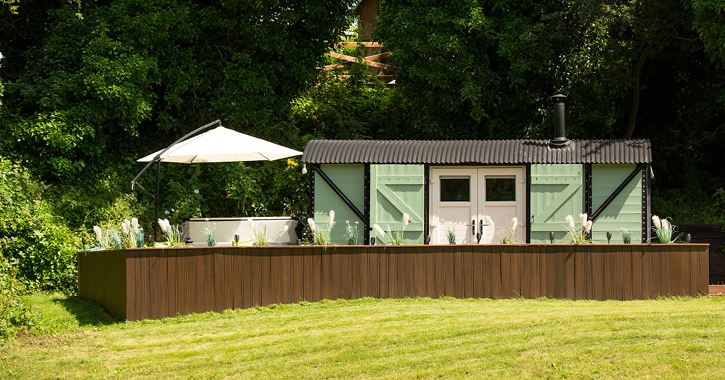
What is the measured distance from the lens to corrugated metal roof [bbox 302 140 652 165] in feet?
39.9

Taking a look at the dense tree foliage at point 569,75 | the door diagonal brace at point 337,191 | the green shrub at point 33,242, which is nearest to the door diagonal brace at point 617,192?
the door diagonal brace at point 337,191

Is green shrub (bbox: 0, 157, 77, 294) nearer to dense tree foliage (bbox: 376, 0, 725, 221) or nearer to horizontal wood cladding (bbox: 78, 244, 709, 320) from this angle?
horizontal wood cladding (bbox: 78, 244, 709, 320)

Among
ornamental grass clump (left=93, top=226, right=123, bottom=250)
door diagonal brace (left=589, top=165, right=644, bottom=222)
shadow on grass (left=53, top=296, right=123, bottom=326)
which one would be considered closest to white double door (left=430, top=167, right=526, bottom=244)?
door diagonal brace (left=589, top=165, right=644, bottom=222)

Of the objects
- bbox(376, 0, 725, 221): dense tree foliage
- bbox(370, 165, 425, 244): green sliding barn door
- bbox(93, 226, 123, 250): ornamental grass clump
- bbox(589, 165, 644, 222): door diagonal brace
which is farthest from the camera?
bbox(376, 0, 725, 221): dense tree foliage

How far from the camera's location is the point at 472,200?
12.4m

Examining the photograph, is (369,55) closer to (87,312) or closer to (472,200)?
(472,200)

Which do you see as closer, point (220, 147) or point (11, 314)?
point (11, 314)

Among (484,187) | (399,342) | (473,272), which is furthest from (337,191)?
(399,342)

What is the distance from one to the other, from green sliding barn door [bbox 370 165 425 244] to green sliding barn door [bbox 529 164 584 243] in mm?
1841

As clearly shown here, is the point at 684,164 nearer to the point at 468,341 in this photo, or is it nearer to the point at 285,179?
the point at 285,179

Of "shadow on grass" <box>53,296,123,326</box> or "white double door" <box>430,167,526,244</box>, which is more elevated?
"white double door" <box>430,167,526,244</box>

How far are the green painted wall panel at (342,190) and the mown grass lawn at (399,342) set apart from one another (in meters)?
2.84

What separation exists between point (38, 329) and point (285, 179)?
7.76 metres

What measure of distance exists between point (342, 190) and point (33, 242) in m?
5.62
